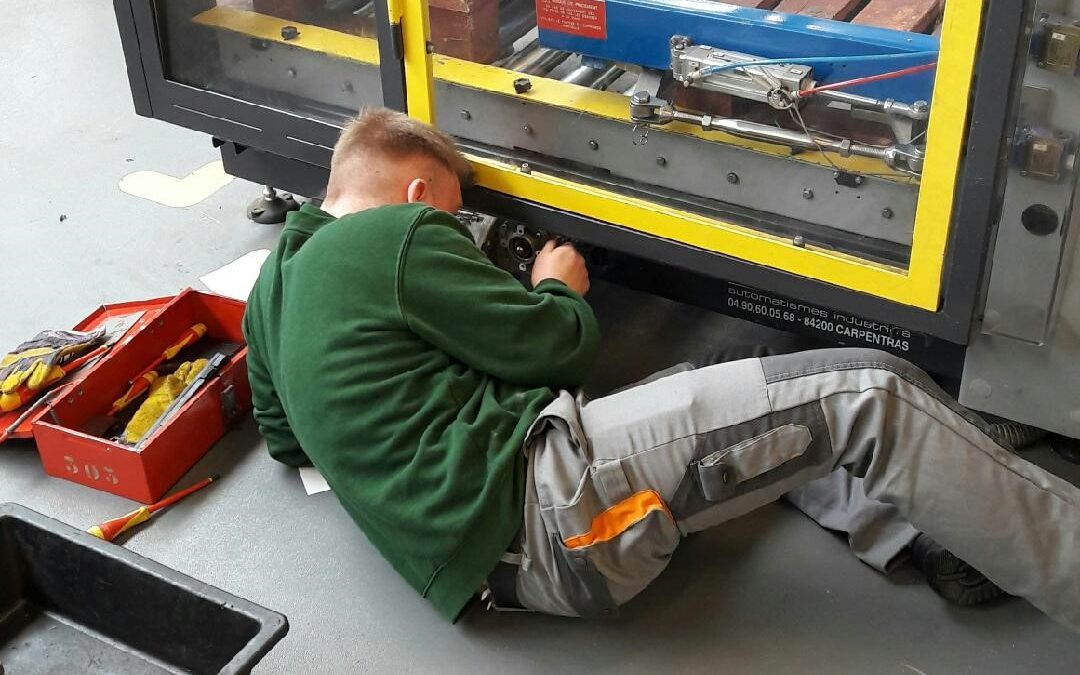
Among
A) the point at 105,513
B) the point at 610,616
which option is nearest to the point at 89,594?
the point at 105,513

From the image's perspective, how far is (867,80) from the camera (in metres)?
1.91

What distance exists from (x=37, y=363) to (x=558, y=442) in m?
1.20

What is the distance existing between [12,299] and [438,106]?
3.82ft

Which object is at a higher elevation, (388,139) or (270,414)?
(388,139)

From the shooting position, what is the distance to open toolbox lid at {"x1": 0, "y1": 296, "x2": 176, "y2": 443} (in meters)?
2.36

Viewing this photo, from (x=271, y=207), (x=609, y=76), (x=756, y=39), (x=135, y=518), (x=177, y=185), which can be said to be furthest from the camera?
(x=177, y=185)

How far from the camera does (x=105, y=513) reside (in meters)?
2.26

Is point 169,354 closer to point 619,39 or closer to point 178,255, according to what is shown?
point 178,255

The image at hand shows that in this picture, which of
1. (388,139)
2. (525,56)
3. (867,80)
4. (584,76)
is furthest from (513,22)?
(867,80)

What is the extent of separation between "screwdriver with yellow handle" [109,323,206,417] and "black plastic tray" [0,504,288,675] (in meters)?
0.48

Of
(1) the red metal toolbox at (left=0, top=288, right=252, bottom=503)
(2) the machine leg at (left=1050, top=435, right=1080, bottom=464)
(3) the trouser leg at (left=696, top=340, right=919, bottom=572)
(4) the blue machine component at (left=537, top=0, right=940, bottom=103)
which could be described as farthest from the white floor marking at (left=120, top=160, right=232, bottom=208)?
(2) the machine leg at (left=1050, top=435, right=1080, bottom=464)

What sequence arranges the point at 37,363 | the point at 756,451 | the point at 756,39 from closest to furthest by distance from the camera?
the point at 756,451
the point at 756,39
the point at 37,363

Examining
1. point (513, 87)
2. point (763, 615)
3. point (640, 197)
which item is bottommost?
point (763, 615)

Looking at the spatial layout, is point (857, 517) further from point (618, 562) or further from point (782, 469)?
point (618, 562)
